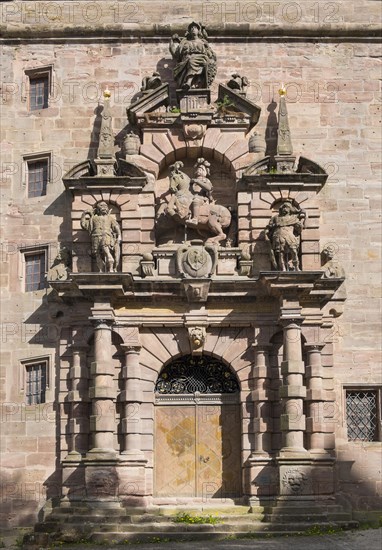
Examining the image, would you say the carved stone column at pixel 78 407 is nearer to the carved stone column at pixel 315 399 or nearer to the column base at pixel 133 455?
the column base at pixel 133 455

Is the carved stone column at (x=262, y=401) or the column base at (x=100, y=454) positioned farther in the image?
the carved stone column at (x=262, y=401)

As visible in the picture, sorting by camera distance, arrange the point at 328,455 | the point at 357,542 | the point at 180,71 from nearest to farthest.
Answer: the point at 357,542 → the point at 328,455 → the point at 180,71

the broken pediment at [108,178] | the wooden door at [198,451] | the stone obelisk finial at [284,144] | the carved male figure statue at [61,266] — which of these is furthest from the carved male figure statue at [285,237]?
the carved male figure statue at [61,266]

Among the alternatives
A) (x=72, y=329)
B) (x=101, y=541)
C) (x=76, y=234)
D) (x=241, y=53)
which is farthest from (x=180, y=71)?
(x=101, y=541)

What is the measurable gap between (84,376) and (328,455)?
4.84m

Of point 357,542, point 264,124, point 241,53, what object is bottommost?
point 357,542

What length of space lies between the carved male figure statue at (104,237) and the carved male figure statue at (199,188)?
1.53 metres

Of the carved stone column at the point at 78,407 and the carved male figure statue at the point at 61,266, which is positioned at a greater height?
the carved male figure statue at the point at 61,266

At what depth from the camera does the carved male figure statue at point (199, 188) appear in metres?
20.5

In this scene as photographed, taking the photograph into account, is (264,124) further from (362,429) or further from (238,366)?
(362,429)

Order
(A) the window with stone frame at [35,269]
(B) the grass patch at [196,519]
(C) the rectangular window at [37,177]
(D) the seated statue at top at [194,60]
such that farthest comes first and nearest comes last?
(C) the rectangular window at [37,177]
(D) the seated statue at top at [194,60]
(A) the window with stone frame at [35,269]
(B) the grass patch at [196,519]

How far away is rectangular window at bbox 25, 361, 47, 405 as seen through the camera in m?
20.4

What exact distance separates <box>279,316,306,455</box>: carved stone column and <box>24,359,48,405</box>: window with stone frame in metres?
4.65

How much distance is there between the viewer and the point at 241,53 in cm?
2200
